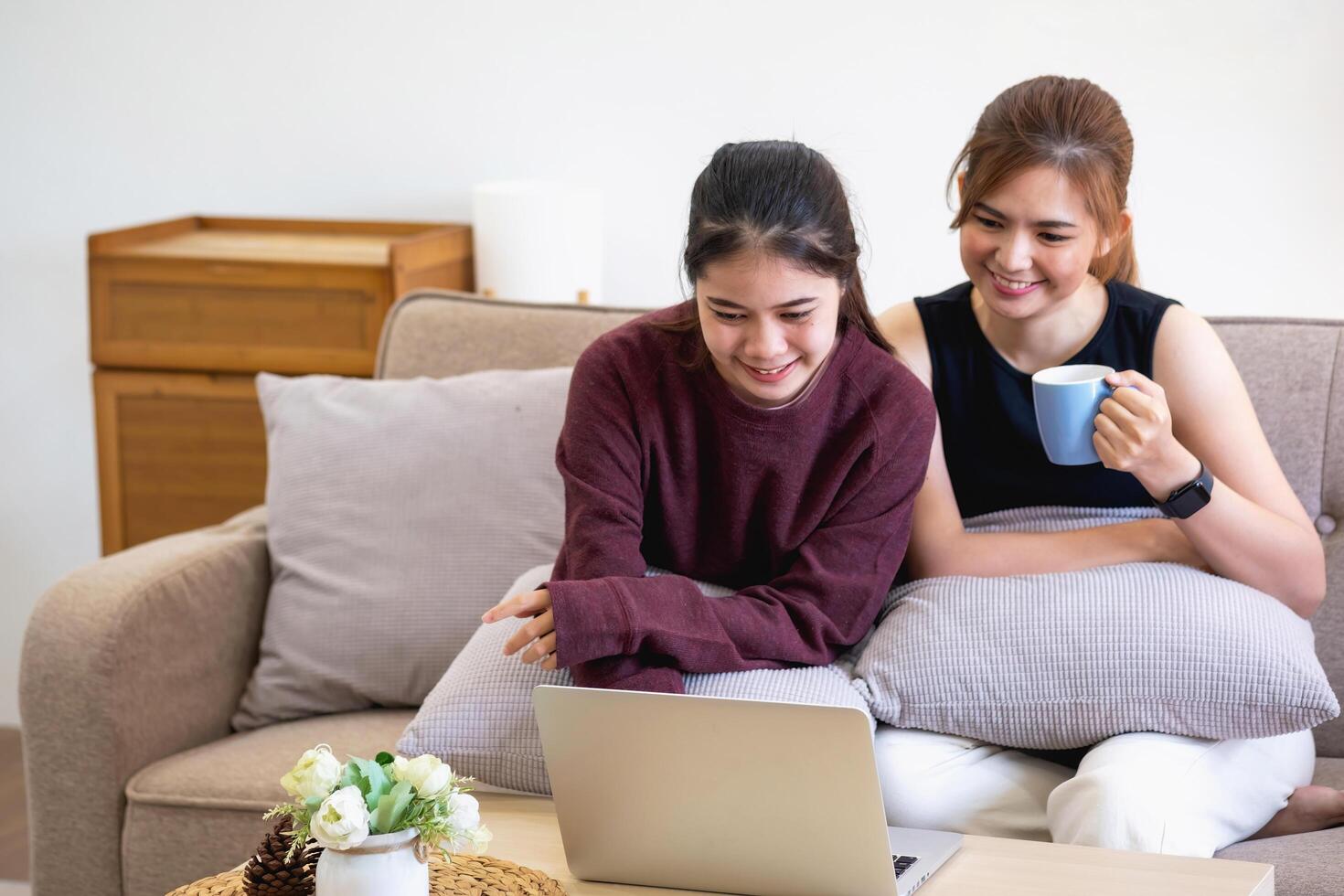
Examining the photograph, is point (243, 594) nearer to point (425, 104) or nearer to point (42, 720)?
point (42, 720)

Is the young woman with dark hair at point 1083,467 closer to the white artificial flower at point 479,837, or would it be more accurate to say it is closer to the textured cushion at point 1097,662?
the textured cushion at point 1097,662

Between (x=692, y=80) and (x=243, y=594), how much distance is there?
4.57 feet

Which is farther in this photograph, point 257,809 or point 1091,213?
point 257,809

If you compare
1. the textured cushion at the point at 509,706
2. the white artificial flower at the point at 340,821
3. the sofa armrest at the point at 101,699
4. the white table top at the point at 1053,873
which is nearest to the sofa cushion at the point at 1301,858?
the white table top at the point at 1053,873

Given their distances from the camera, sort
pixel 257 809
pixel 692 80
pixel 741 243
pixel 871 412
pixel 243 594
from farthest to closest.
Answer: pixel 692 80 → pixel 243 594 → pixel 257 809 → pixel 871 412 → pixel 741 243

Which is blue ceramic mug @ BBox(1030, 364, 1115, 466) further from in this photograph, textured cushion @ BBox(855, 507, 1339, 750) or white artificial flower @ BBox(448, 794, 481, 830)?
white artificial flower @ BBox(448, 794, 481, 830)

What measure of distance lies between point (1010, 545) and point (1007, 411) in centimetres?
17

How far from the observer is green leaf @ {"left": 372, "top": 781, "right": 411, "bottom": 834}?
1.01m

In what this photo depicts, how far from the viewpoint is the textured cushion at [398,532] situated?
192 centimetres

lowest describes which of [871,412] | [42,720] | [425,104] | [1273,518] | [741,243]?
[42,720]

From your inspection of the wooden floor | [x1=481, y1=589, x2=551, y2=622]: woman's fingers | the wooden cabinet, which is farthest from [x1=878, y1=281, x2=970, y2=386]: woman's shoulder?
the wooden floor

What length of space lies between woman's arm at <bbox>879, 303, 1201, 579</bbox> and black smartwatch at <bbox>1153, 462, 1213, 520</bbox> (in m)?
0.09

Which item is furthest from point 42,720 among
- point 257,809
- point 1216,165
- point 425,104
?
point 1216,165

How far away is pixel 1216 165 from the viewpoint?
262 centimetres
